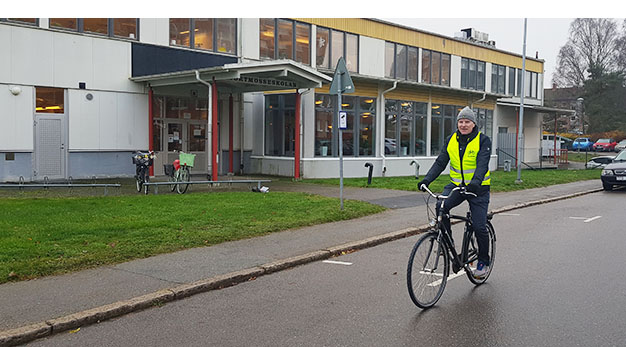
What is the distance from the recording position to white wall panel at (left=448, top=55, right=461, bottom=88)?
32622 mm

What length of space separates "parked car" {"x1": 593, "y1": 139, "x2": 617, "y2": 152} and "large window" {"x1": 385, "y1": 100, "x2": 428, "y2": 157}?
135ft

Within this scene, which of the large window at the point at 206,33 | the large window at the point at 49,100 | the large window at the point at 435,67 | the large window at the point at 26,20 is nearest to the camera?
the large window at the point at 26,20

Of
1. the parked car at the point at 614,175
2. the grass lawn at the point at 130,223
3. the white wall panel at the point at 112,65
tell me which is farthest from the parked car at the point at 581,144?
the grass lawn at the point at 130,223

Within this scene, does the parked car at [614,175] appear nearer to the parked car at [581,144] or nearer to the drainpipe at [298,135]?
the drainpipe at [298,135]

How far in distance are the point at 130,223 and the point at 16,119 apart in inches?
379

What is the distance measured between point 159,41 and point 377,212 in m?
11.4

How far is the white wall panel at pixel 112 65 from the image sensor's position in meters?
18.8

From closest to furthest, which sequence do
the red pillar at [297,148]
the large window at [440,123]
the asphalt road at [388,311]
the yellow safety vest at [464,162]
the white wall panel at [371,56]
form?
the asphalt road at [388,311] < the yellow safety vest at [464,162] < the red pillar at [297,148] < the white wall panel at [371,56] < the large window at [440,123]

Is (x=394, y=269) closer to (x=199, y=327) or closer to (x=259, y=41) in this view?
(x=199, y=327)

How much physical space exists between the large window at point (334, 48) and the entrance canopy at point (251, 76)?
5435 millimetres

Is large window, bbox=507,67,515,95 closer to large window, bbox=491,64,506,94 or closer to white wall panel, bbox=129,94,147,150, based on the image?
large window, bbox=491,64,506,94

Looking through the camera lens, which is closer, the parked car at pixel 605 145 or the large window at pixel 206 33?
the large window at pixel 206 33

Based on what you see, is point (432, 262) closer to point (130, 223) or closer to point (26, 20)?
point (130, 223)

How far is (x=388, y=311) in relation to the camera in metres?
5.69
